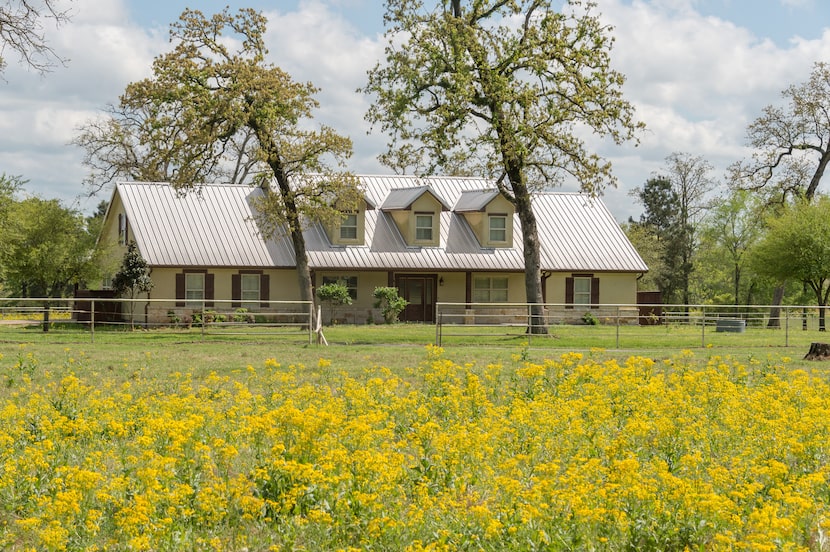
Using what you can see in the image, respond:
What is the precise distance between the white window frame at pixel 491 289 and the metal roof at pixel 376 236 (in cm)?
106

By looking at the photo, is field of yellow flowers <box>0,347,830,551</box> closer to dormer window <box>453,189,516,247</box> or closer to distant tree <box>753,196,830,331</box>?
dormer window <box>453,189,516,247</box>

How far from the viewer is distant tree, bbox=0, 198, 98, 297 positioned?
3972 centimetres

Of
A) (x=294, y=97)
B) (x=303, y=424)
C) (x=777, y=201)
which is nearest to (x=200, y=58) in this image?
(x=294, y=97)

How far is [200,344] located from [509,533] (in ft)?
70.4

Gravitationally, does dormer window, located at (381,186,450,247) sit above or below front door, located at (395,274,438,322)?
above

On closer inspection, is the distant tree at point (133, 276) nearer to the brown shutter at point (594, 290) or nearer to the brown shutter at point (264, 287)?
the brown shutter at point (264, 287)

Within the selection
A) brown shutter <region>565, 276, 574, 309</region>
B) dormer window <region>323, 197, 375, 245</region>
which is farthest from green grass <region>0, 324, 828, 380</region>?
brown shutter <region>565, 276, 574, 309</region>

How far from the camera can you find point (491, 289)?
4547 cm

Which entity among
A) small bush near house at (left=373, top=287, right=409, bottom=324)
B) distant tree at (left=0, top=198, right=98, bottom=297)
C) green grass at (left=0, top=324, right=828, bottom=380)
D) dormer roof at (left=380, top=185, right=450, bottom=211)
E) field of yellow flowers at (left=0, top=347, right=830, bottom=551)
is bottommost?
field of yellow flowers at (left=0, top=347, right=830, bottom=551)

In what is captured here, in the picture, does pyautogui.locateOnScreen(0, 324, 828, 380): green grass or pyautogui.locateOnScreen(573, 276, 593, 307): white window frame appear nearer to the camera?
pyautogui.locateOnScreen(0, 324, 828, 380): green grass

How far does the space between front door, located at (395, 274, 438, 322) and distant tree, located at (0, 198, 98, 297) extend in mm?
12618

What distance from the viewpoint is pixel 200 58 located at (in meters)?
35.2

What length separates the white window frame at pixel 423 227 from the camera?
44625mm

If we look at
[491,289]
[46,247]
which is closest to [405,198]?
[491,289]
